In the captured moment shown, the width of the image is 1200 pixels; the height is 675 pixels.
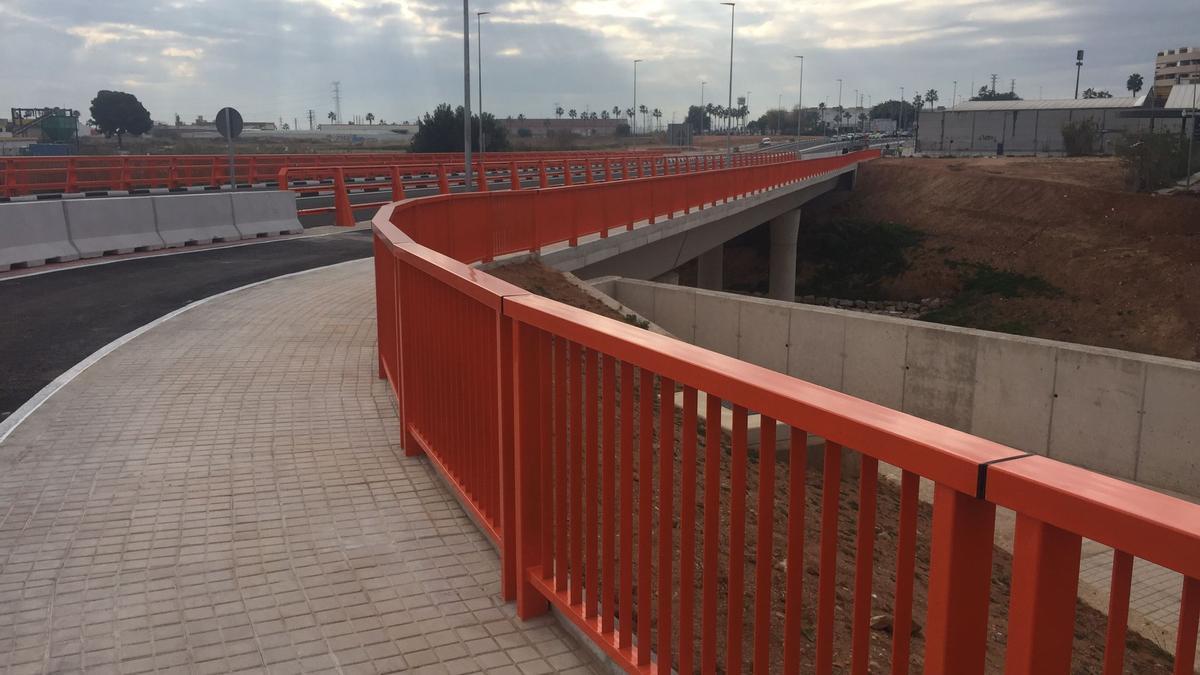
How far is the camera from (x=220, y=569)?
453 centimetres

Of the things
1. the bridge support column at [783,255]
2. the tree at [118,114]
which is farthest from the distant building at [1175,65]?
the tree at [118,114]

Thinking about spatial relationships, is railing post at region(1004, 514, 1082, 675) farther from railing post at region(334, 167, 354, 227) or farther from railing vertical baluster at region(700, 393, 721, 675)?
railing post at region(334, 167, 354, 227)

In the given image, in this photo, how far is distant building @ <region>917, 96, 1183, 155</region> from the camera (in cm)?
8825

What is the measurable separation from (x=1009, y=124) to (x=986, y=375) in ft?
270

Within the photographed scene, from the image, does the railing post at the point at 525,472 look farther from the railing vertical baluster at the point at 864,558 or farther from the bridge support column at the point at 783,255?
the bridge support column at the point at 783,255

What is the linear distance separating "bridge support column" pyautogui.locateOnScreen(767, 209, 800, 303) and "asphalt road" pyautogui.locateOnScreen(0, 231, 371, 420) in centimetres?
3178

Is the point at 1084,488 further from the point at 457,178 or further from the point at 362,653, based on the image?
the point at 457,178

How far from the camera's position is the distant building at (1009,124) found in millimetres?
88250

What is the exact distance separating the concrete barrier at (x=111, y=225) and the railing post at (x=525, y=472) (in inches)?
568

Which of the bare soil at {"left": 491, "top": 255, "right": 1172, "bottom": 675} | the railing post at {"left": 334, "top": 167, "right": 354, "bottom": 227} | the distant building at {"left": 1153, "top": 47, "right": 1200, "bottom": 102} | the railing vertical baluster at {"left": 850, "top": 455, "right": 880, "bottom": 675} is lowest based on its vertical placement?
the bare soil at {"left": 491, "top": 255, "right": 1172, "bottom": 675}

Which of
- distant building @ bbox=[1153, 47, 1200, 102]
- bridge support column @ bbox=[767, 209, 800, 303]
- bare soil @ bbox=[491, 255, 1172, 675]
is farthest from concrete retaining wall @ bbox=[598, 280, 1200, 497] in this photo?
distant building @ bbox=[1153, 47, 1200, 102]

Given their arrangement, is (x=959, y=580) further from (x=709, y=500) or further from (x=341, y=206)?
(x=341, y=206)

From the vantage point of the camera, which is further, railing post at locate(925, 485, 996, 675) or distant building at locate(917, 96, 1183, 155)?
distant building at locate(917, 96, 1183, 155)

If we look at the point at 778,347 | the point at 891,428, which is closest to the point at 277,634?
the point at 891,428
